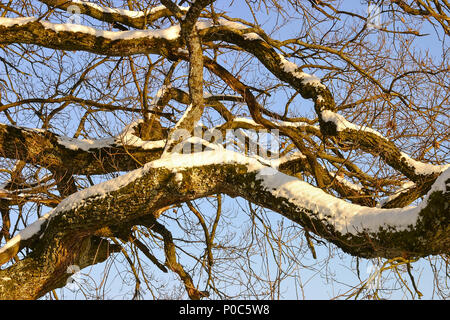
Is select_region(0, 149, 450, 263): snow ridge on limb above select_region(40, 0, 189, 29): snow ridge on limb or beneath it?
beneath

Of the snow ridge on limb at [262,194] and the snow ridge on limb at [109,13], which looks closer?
the snow ridge on limb at [262,194]

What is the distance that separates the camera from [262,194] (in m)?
4.18

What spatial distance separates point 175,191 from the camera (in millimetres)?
4281

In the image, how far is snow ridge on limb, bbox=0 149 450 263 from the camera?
3635 mm

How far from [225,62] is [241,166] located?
275cm

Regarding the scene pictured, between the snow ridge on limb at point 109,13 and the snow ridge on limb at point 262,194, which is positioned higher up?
the snow ridge on limb at point 109,13

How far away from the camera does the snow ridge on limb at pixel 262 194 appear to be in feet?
11.9

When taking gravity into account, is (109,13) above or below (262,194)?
above

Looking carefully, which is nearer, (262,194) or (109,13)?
(262,194)

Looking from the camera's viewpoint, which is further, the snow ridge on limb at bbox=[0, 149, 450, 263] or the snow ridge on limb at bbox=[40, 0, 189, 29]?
the snow ridge on limb at bbox=[40, 0, 189, 29]
